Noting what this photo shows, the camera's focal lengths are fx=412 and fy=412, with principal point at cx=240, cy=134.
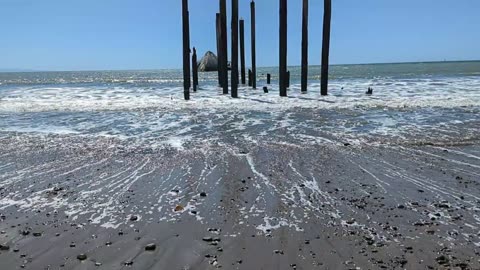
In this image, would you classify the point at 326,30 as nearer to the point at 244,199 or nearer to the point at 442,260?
the point at 244,199

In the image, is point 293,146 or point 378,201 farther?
point 293,146

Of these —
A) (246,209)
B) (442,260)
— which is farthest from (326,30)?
(442,260)

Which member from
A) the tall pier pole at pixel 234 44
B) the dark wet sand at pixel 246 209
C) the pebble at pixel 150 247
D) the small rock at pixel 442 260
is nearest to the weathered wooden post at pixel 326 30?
the tall pier pole at pixel 234 44

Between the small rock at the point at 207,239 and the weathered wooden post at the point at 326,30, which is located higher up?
the weathered wooden post at the point at 326,30

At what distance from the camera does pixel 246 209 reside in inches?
176

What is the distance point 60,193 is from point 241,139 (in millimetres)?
4479

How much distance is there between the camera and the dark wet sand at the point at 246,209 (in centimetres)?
333

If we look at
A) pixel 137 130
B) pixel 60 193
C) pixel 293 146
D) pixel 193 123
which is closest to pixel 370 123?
pixel 293 146

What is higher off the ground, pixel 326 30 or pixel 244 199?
pixel 326 30

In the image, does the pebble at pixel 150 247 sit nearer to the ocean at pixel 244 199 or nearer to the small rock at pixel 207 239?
the ocean at pixel 244 199

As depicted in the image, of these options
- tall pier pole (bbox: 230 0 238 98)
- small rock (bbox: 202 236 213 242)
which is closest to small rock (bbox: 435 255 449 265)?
small rock (bbox: 202 236 213 242)

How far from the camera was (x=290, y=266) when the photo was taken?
3.14m

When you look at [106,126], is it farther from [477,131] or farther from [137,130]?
[477,131]

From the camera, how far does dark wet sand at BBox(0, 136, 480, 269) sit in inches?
131
